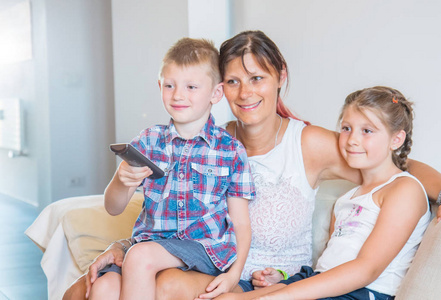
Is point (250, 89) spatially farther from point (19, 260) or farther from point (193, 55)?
point (19, 260)

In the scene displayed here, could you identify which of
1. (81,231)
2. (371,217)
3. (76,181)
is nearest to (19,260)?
(76,181)

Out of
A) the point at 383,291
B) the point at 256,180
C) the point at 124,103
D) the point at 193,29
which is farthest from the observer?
the point at 124,103

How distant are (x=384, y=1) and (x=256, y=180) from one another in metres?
1.56

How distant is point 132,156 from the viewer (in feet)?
4.07

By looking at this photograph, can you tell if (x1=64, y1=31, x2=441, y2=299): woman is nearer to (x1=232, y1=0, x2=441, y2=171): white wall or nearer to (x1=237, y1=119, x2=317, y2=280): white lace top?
(x1=237, y1=119, x2=317, y2=280): white lace top

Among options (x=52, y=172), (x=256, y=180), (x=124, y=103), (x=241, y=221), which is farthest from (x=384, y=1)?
(x=52, y=172)

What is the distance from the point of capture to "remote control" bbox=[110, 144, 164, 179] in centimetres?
120

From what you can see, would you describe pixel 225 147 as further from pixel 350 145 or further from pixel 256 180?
pixel 350 145

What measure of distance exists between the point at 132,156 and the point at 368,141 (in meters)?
0.71

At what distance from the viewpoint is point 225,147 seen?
1.56 m

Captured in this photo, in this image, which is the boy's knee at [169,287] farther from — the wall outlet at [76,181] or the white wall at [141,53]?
the wall outlet at [76,181]

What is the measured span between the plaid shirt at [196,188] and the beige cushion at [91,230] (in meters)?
0.46

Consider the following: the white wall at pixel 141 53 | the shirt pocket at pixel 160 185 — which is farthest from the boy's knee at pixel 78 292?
the white wall at pixel 141 53

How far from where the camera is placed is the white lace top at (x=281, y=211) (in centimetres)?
162
